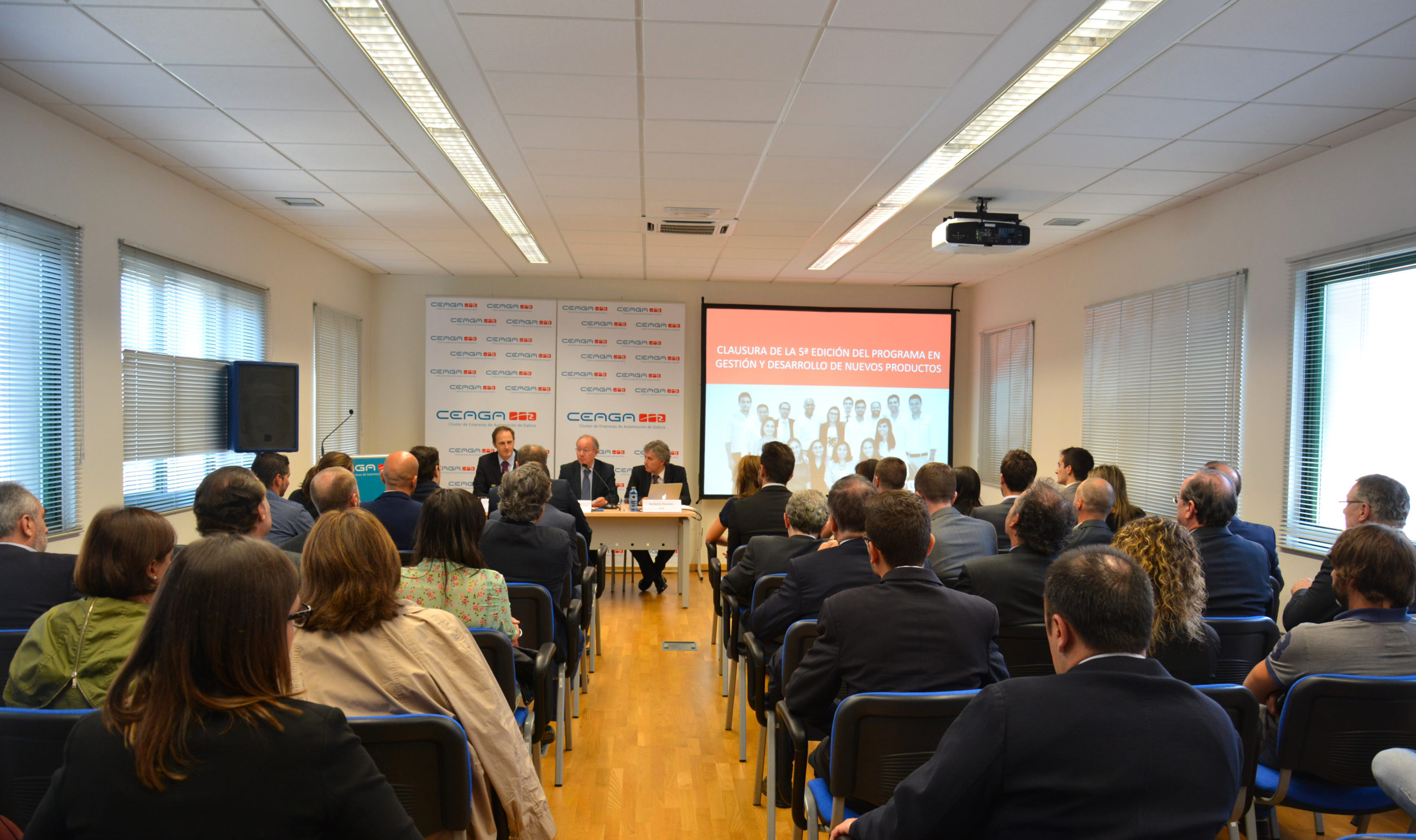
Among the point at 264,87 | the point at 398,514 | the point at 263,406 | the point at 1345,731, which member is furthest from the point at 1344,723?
the point at 263,406

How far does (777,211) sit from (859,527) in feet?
11.5

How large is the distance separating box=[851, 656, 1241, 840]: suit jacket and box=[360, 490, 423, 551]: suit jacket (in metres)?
2.99

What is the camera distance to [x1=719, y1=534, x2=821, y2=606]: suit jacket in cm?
355

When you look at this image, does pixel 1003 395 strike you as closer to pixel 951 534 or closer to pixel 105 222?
pixel 951 534

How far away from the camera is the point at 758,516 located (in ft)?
15.4

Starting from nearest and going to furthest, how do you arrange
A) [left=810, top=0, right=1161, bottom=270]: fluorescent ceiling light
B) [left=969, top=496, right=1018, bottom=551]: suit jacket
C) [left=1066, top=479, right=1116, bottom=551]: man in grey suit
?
[left=810, top=0, right=1161, bottom=270]: fluorescent ceiling light
[left=1066, top=479, right=1116, bottom=551]: man in grey suit
[left=969, top=496, right=1018, bottom=551]: suit jacket

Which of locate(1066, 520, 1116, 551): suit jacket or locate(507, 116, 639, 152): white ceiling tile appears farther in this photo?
locate(507, 116, 639, 152): white ceiling tile

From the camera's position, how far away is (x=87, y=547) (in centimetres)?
179

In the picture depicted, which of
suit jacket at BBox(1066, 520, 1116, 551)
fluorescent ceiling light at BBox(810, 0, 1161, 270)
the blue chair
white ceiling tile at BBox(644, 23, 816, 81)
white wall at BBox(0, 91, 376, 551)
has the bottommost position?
the blue chair

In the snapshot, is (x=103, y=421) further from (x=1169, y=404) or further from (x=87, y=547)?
(x=1169, y=404)

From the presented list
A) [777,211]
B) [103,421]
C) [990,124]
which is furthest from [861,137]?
[103,421]

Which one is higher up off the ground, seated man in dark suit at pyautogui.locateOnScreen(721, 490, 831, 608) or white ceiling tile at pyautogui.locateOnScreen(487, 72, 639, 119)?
white ceiling tile at pyautogui.locateOnScreen(487, 72, 639, 119)

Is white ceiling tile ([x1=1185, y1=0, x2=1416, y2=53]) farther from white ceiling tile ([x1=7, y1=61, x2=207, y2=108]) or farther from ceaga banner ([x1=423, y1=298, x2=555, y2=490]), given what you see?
ceaga banner ([x1=423, y1=298, x2=555, y2=490])

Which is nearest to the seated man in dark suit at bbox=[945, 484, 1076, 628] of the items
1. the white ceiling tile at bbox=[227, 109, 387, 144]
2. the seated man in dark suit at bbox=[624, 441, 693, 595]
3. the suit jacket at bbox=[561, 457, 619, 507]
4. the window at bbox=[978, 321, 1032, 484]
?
the white ceiling tile at bbox=[227, 109, 387, 144]
